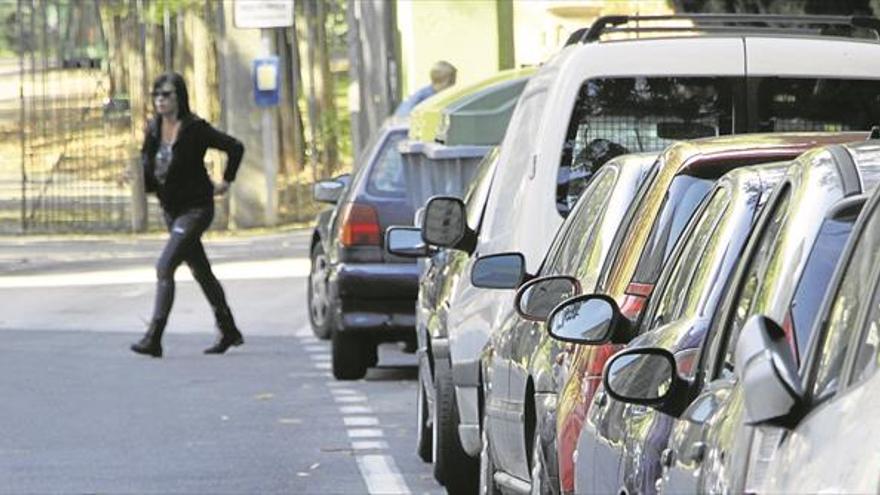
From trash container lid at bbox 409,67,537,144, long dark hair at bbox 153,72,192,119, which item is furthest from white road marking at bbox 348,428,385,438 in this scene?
long dark hair at bbox 153,72,192,119

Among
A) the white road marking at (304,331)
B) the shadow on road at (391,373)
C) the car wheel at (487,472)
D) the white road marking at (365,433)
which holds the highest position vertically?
the car wheel at (487,472)

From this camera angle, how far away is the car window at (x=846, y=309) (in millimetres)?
4457

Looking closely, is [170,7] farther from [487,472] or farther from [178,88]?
[487,472]

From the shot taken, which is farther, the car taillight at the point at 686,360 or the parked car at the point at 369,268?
the parked car at the point at 369,268

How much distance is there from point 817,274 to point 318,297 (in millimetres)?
14365

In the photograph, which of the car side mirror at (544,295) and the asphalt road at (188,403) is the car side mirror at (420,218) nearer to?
the asphalt road at (188,403)

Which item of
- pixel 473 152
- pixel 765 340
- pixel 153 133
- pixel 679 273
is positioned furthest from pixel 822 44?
pixel 153 133

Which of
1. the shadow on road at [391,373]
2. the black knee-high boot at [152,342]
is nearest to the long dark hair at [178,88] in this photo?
the black knee-high boot at [152,342]

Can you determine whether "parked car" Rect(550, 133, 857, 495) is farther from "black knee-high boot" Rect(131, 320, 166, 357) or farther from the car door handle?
"black knee-high boot" Rect(131, 320, 166, 357)

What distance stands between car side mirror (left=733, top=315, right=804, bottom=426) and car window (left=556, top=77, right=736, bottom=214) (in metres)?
5.77

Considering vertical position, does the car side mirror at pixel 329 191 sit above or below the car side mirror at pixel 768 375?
below

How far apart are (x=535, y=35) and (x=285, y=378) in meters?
14.3

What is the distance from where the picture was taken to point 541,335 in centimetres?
862

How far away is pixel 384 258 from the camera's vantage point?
56.0 ft
